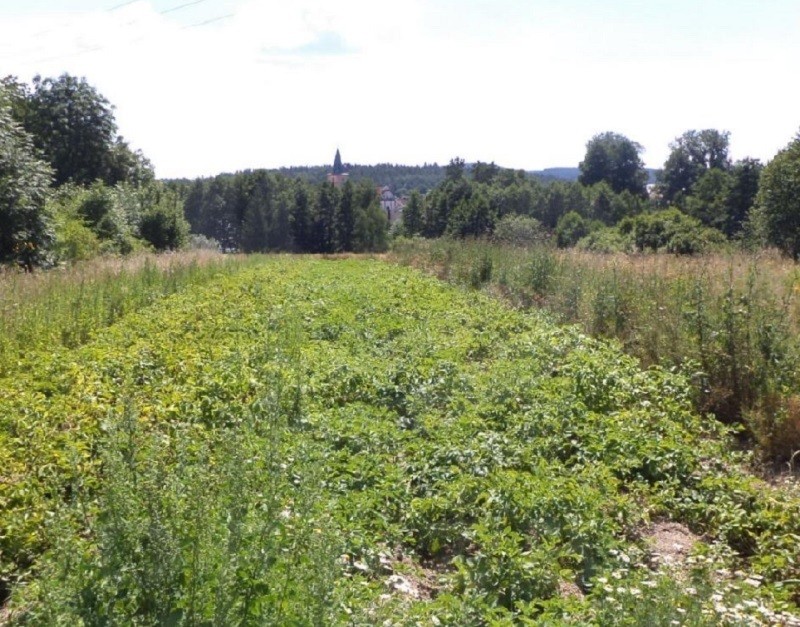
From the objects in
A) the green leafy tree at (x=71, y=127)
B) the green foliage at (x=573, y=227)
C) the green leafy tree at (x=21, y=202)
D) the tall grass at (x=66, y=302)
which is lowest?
the green foliage at (x=573, y=227)

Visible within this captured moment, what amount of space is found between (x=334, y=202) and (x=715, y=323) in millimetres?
70578

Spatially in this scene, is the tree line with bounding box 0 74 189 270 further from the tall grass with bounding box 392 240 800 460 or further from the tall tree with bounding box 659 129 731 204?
the tall tree with bounding box 659 129 731 204

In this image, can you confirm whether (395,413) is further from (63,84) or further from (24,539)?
(63,84)

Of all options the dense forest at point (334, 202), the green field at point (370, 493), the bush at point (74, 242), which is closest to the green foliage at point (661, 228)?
the dense forest at point (334, 202)

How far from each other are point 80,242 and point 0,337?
14.7 metres

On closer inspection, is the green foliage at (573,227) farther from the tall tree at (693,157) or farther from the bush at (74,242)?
the bush at (74,242)

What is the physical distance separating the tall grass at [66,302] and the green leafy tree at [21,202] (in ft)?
7.54

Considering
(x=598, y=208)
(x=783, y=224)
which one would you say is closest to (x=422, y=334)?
(x=783, y=224)

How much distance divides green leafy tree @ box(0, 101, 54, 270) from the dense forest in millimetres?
33

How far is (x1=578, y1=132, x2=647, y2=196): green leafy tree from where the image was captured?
8750 centimetres

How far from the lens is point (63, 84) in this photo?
42.4 meters

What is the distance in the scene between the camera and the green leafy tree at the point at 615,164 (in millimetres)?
87500

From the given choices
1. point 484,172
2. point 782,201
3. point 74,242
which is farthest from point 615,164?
point 74,242

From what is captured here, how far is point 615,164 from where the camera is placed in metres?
88.2
